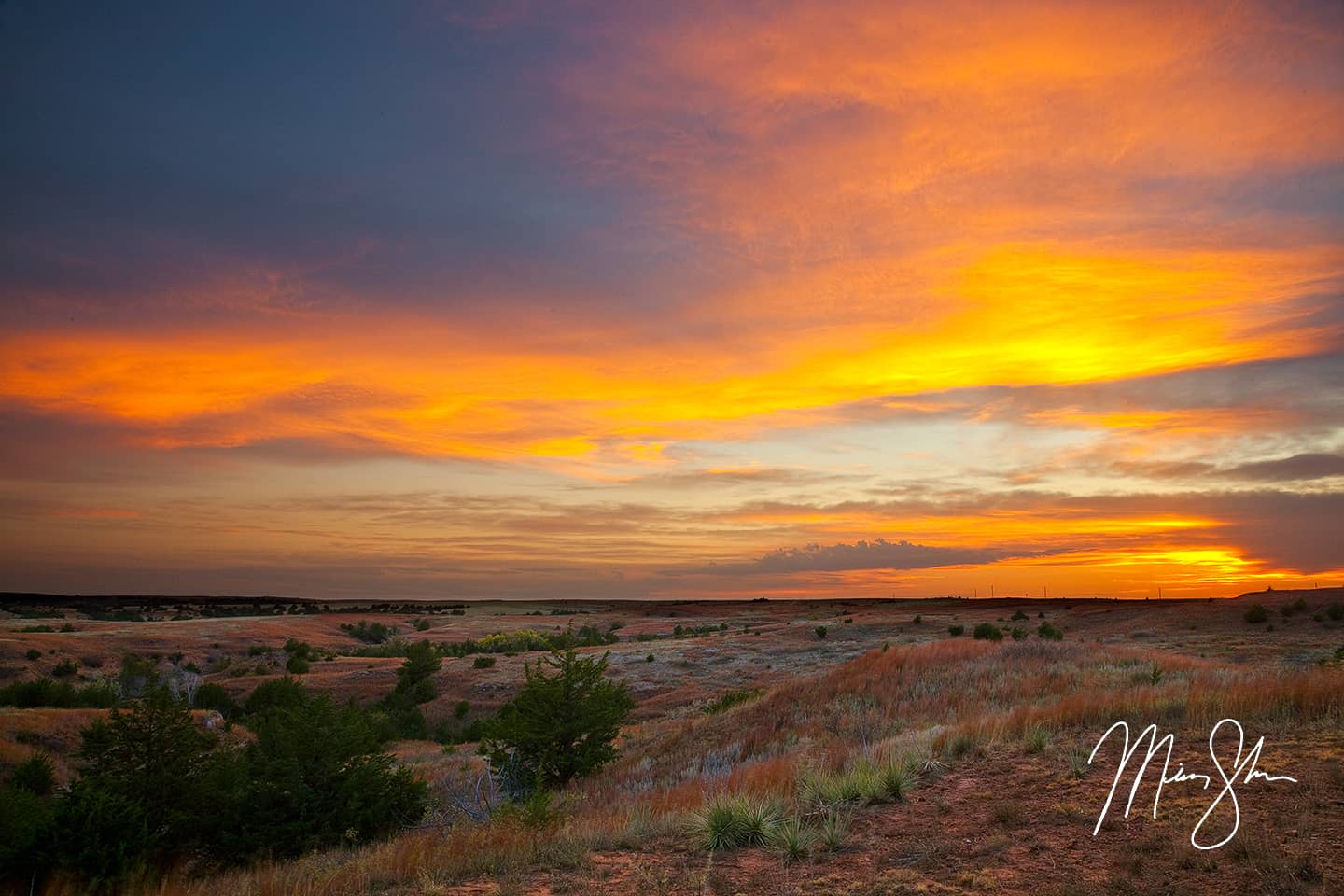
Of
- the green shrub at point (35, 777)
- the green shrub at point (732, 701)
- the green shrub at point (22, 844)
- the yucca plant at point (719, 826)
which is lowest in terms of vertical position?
the green shrub at point (732, 701)

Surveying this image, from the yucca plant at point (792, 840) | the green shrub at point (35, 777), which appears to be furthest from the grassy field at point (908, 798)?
the green shrub at point (35, 777)

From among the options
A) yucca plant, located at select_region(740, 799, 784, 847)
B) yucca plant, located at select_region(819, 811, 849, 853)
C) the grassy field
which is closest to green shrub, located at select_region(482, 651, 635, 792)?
the grassy field

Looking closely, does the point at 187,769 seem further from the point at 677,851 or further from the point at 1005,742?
the point at 1005,742

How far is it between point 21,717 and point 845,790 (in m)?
26.3

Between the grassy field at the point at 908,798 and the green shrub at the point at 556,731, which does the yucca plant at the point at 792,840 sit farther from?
the green shrub at the point at 556,731

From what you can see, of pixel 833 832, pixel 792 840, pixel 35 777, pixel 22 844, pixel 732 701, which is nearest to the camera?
pixel 792 840

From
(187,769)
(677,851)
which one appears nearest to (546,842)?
(677,851)

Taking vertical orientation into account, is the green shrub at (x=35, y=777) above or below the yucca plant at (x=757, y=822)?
below

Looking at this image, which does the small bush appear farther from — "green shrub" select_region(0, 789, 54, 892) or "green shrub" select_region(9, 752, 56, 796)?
"green shrub" select_region(9, 752, 56, 796)

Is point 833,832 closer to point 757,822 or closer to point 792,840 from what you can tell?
point 792,840
